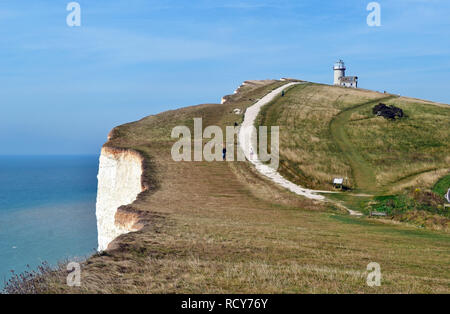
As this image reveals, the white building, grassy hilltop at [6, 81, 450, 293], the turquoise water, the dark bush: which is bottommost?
the turquoise water

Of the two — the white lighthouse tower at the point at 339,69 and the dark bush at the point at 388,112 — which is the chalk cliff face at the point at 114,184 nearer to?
the dark bush at the point at 388,112

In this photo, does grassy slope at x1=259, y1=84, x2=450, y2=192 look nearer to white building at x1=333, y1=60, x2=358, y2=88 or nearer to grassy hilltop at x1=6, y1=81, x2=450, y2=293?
grassy hilltop at x1=6, y1=81, x2=450, y2=293

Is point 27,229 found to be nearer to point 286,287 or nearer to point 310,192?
point 310,192

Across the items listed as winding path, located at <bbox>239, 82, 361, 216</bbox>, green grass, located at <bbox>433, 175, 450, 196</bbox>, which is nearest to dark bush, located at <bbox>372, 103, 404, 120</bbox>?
winding path, located at <bbox>239, 82, 361, 216</bbox>

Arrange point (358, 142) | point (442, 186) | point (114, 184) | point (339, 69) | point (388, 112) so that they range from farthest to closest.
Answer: point (339, 69), point (388, 112), point (358, 142), point (114, 184), point (442, 186)

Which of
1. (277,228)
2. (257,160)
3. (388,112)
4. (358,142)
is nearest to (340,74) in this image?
(388,112)

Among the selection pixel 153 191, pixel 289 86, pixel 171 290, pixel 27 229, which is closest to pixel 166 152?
pixel 153 191

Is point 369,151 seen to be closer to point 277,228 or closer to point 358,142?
point 358,142
